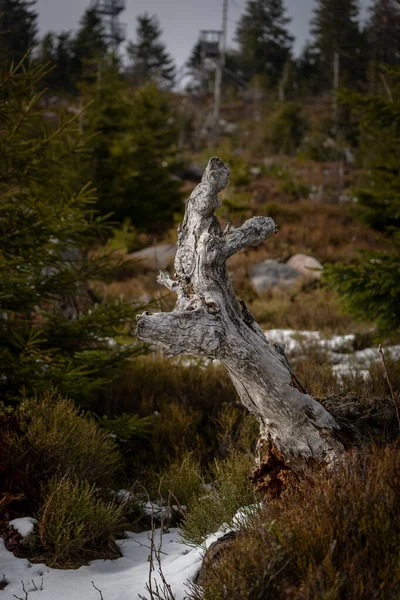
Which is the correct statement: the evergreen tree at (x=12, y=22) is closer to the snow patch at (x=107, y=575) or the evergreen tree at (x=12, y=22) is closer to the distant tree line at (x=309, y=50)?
the snow patch at (x=107, y=575)

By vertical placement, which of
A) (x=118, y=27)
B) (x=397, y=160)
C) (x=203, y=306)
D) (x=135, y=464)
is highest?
(x=118, y=27)

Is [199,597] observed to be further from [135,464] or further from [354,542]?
[135,464]

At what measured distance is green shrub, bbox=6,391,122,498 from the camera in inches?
144

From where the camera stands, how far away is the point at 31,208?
196 inches

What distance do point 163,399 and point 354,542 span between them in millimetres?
3914

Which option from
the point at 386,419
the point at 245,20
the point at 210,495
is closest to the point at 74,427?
the point at 210,495

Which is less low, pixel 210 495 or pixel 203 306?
pixel 203 306

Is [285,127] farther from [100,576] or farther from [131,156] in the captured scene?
[100,576]

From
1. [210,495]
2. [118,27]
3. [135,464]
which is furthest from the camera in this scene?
[118,27]

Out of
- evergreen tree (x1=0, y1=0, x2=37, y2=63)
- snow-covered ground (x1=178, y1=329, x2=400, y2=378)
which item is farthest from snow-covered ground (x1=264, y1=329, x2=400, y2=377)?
evergreen tree (x1=0, y1=0, x2=37, y2=63)

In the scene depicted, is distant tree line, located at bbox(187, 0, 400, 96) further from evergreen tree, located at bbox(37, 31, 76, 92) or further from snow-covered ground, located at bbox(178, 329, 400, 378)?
snow-covered ground, located at bbox(178, 329, 400, 378)

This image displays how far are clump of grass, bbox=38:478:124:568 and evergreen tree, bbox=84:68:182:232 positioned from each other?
10813mm

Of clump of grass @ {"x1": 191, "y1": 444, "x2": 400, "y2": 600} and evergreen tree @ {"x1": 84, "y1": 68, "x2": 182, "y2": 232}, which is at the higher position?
evergreen tree @ {"x1": 84, "y1": 68, "x2": 182, "y2": 232}

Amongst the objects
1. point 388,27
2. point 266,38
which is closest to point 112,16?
point 266,38
